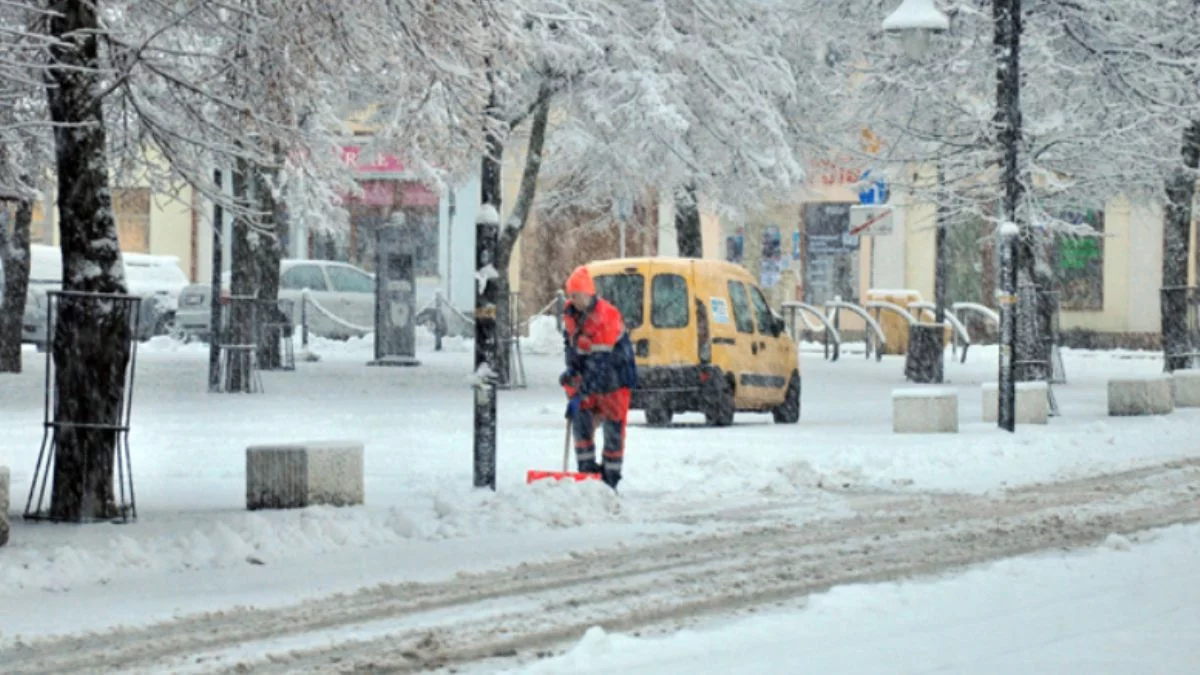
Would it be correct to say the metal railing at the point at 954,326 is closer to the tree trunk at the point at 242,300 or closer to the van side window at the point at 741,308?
the tree trunk at the point at 242,300

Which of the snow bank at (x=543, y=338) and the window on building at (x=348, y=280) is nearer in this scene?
the snow bank at (x=543, y=338)

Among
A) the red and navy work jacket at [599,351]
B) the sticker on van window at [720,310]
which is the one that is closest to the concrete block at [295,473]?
the red and navy work jacket at [599,351]

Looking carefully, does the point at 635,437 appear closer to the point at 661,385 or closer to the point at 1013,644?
the point at 661,385

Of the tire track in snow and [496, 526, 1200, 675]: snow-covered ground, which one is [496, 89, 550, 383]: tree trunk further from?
[496, 526, 1200, 675]: snow-covered ground

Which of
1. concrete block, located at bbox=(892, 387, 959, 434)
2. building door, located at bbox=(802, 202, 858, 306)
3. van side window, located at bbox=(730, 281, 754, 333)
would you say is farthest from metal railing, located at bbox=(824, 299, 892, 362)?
concrete block, located at bbox=(892, 387, 959, 434)

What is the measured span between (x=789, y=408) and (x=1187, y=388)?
5474mm

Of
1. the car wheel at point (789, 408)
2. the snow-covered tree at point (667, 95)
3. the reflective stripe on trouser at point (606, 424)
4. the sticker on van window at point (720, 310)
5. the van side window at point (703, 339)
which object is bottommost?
the car wheel at point (789, 408)

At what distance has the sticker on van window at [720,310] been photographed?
877 inches

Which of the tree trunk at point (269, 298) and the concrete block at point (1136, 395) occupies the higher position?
the tree trunk at point (269, 298)

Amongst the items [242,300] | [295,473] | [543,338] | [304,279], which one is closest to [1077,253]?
[543,338]

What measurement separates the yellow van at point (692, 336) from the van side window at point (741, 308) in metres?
0.01

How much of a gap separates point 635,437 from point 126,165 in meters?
6.24

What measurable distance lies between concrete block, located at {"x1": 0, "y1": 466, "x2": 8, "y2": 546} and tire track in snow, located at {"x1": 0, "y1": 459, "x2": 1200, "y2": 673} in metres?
2.21

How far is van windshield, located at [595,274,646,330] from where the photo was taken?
2222 centimetres
